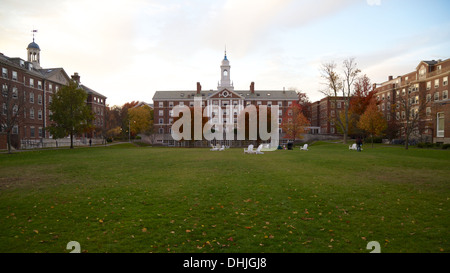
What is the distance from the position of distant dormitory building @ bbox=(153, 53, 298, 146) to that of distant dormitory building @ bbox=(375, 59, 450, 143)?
2582cm

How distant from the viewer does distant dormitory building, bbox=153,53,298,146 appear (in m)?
77.1

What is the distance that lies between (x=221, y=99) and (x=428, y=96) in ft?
162

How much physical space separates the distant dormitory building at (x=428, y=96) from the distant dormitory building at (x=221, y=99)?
84.7 ft

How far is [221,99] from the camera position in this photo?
252 ft

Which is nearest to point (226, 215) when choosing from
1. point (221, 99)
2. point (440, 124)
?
point (440, 124)

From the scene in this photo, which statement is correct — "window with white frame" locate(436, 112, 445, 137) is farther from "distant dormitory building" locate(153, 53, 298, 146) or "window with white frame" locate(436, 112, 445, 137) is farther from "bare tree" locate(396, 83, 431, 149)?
"distant dormitory building" locate(153, 53, 298, 146)

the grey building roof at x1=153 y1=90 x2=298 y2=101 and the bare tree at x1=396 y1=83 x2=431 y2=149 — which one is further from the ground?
the grey building roof at x1=153 y1=90 x2=298 y2=101

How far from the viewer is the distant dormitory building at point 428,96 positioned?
39.8 m

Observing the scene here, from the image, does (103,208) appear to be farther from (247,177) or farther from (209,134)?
(209,134)

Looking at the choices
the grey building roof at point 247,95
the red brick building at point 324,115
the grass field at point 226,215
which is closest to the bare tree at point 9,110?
the grass field at point 226,215

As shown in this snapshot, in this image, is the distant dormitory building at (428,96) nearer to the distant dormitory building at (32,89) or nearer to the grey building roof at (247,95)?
the grey building roof at (247,95)

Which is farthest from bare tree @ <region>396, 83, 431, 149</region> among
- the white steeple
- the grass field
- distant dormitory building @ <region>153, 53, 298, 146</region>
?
the white steeple

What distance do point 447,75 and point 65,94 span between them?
69.3 m
